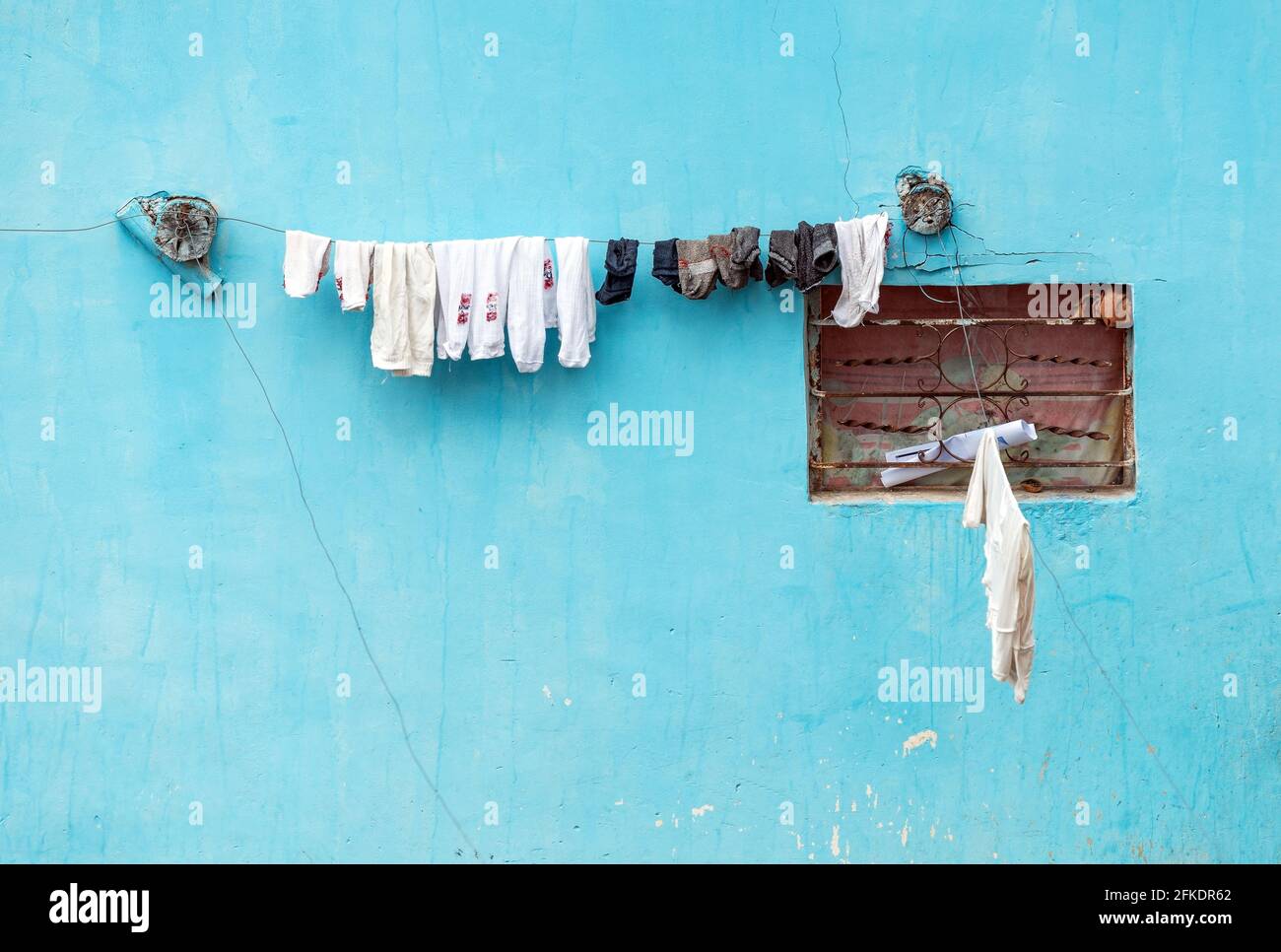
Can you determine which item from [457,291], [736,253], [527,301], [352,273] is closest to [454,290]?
[457,291]

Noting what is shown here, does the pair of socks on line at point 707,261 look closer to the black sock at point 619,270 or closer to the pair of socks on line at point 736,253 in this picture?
the pair of socks on line at point 736,253

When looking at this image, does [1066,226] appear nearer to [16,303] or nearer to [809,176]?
[809,176]

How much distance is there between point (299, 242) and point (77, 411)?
3.96ft

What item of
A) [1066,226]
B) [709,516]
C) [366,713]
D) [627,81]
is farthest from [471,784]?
[1066,226]

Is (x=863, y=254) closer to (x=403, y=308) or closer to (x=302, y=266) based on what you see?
A: (x=403, y=308)

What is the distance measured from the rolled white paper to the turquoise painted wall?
0.64 feet

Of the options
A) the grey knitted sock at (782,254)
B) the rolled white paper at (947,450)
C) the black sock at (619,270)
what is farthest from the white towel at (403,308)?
the rolled white paper at (947,450)

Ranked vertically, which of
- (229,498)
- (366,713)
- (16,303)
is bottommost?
(366,713)

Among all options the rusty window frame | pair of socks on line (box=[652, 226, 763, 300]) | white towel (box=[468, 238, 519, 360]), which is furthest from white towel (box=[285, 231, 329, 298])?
the rusty window frame

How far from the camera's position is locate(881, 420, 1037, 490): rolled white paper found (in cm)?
477

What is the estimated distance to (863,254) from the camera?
461 cm

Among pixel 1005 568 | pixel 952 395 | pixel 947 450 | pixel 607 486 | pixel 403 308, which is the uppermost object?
pixel 403 308

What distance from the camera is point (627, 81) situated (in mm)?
4750

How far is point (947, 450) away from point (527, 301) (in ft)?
6.15
